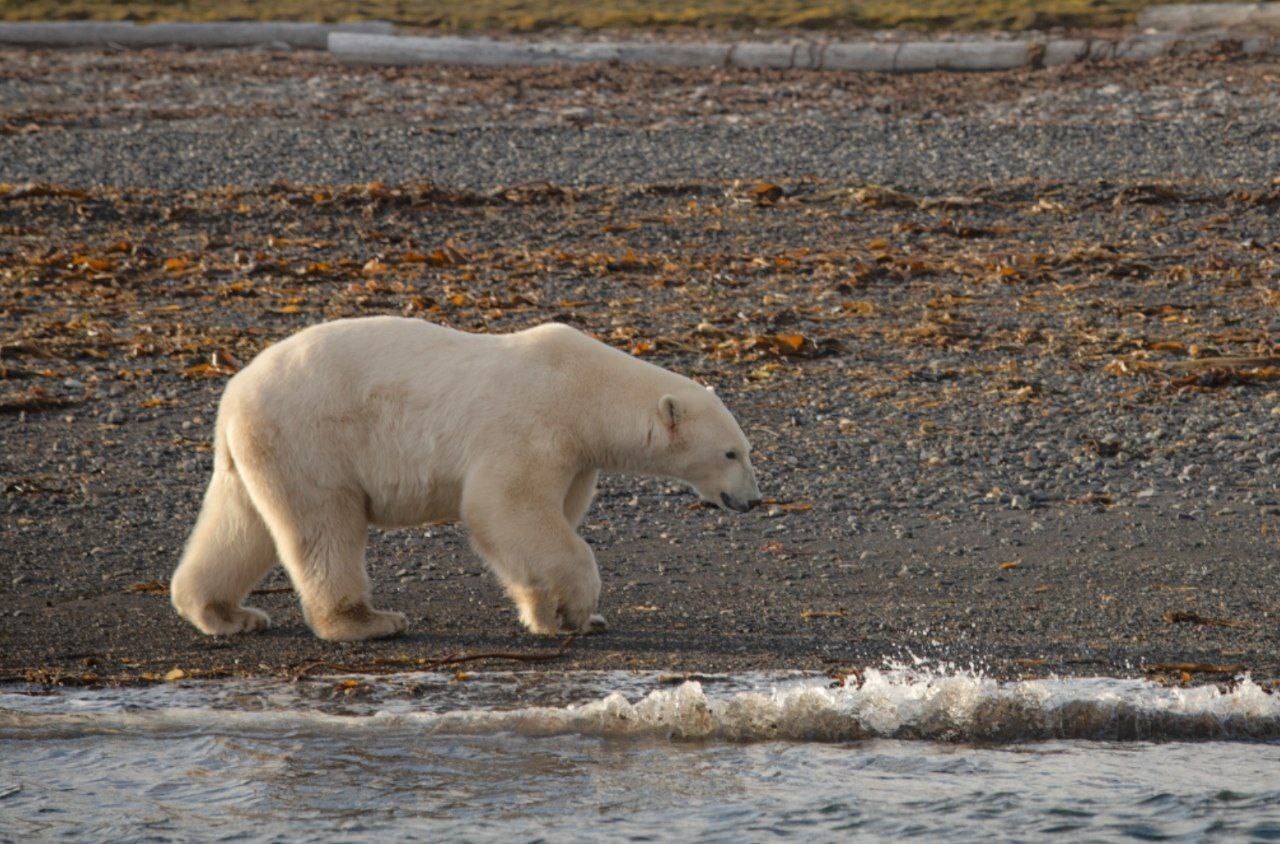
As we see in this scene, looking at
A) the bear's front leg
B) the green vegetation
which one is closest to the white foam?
the bear's front leg

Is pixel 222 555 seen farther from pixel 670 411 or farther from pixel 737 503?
pixel 737 503

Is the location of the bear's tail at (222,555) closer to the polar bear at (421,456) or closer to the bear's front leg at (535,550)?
the polar bear at (421,456)

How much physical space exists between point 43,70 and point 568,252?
38.6ft

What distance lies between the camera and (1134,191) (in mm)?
13008

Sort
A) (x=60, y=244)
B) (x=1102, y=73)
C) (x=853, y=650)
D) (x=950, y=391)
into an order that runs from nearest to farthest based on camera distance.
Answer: (x=853, y=650) < (x=950, y=391) < (x=60, y=244) < (x=1102, y=73)

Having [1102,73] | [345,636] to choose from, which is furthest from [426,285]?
[1102,73]

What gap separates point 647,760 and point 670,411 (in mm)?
1375

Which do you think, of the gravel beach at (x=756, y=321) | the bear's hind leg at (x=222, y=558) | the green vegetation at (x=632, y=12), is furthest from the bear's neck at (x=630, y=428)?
the green vegetation at (x=632, y=12)

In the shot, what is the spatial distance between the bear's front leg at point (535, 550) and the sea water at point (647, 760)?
1.17 feet

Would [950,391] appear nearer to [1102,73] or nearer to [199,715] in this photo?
[199,715]

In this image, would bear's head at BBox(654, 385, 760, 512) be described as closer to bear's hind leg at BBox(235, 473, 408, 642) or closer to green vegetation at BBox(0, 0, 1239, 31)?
bear's hind leg at BBox(235, 473, 408, 642)

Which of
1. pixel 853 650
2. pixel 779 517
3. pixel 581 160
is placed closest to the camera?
pixel 853 650

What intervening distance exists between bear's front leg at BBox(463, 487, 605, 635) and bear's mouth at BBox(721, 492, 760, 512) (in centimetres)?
61

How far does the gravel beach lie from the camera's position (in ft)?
20.7
